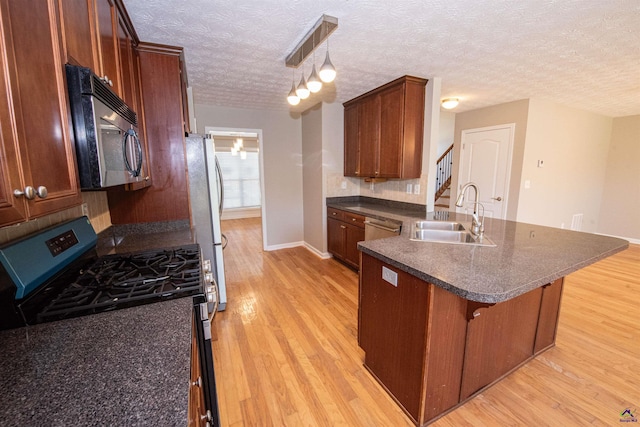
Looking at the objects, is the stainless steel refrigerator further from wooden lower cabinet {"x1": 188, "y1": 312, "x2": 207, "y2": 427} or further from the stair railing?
the stair railing

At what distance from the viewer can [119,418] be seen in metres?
0.55

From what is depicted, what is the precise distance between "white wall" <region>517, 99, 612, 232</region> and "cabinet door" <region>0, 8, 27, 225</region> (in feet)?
16.1

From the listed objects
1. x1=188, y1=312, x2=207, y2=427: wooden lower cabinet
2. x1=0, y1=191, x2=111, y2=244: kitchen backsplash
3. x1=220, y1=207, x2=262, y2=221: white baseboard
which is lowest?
x1=220, y1=207, x2=262, y2=221: white baseboard

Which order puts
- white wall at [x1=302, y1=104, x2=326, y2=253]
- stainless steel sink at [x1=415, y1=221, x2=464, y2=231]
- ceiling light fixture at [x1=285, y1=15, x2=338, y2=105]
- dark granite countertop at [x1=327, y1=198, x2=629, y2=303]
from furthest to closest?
white wall at [x1=302, y1=104, x2=326, y2=253], stainless steel sink at [x1=415, y1=221, x2=464, y2=231], ceiling light fixture at [x1=285, y1=15, x2=338, y2=105], dark granite countertop at [x1=327, y1=198, x2=629, y2=303]

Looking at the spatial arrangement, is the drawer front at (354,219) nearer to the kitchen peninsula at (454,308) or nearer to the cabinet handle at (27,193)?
the kitchen peninsula at (454,308)

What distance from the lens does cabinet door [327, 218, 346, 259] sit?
12.8 ft

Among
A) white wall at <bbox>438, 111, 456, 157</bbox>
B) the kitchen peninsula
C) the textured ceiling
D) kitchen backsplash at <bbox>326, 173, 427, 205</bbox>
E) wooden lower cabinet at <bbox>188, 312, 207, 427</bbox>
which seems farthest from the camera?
white wall at <bbox>438, 111, 456, 157</bbox>

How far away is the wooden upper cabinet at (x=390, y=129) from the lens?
3070mm

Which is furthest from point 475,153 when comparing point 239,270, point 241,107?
point 239,270

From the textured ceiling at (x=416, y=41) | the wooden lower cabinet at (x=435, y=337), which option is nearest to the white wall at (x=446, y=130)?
the textured ceiling at (x=416, y=41)

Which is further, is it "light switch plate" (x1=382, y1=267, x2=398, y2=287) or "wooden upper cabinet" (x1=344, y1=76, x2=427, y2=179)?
"wooden upper cabinet" (x1=344, y1=76, x2=427, y2=179)

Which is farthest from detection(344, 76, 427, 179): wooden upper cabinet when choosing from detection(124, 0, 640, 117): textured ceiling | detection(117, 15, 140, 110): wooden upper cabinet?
detection(117, 15, 140, 110): wooden upper cabinet

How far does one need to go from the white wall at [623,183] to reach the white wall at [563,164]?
10 cm

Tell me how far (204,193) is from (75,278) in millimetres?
1358
